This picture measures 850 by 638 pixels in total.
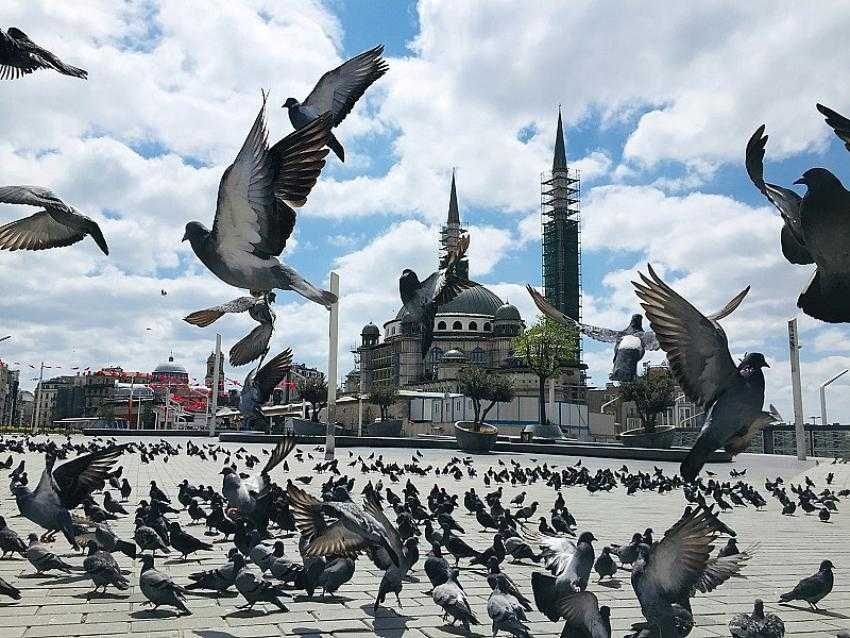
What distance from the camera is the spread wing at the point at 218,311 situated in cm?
564

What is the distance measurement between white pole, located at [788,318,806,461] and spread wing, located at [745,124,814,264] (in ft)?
93.9

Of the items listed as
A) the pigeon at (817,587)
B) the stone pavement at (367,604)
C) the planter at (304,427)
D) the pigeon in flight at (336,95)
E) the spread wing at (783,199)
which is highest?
the pigeon in flight at (336,95)

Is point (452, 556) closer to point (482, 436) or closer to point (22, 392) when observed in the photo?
point (482, 436)

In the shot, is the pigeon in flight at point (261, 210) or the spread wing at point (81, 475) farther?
the spread wing at point (81, 475)

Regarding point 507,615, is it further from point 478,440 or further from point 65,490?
point 478,440

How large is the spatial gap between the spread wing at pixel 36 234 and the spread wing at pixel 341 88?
6.12 ft

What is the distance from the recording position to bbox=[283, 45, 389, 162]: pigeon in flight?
15.3ft

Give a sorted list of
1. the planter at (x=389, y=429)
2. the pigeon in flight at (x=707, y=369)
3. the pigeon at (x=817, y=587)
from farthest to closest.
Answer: the planter at (x=389, y=429)
the pigeon at (x=817, y=587)
the pigeon in flight at (x=707, y=369)

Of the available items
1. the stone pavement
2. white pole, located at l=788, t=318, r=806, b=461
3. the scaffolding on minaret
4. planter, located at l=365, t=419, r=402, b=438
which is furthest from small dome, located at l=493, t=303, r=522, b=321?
the stone pavement

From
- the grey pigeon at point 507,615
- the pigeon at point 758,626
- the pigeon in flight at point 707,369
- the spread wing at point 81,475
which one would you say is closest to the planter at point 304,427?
the spread wing at point 81,475

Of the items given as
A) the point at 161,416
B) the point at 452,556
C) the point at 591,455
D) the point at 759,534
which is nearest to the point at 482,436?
the point at 591,455

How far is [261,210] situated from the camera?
14.0 feet

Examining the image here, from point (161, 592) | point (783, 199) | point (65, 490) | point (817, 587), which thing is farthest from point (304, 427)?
point (783, 199)

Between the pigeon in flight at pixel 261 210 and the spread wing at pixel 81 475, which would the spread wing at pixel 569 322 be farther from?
the spread wing at pixel 81 475
